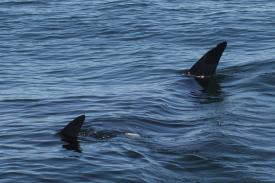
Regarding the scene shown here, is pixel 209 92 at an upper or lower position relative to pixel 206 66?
lower

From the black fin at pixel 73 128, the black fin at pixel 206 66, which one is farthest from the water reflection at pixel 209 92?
the black fin at pixel 73 128

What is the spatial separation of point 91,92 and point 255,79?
14.7 ft

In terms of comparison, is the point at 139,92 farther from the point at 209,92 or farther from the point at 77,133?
the point at 77,133

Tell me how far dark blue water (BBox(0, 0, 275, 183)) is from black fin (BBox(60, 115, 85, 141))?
0.21 meters

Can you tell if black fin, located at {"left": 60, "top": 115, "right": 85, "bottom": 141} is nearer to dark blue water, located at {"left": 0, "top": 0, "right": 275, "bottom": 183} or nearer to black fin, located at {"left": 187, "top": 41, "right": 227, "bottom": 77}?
dark blue water, located at {"left": 0, "top": 0, "right": 275, "bottom": 183}

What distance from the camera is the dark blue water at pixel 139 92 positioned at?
14820mm

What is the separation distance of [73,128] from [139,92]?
16.8 ft

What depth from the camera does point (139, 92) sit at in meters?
21.1

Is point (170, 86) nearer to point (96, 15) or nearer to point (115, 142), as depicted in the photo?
point (115, 142)

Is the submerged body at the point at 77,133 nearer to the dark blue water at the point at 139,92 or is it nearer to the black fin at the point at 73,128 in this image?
the black fin at the point at 73,128

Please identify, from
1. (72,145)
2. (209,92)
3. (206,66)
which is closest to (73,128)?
(72,145)

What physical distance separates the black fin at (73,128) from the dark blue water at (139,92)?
207 millimetres

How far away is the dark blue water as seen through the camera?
14.8 meters

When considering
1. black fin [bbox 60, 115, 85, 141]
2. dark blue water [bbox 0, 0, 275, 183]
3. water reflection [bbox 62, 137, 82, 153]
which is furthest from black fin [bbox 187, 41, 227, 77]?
water reflection [bbox 62, 137, 82, 153]
